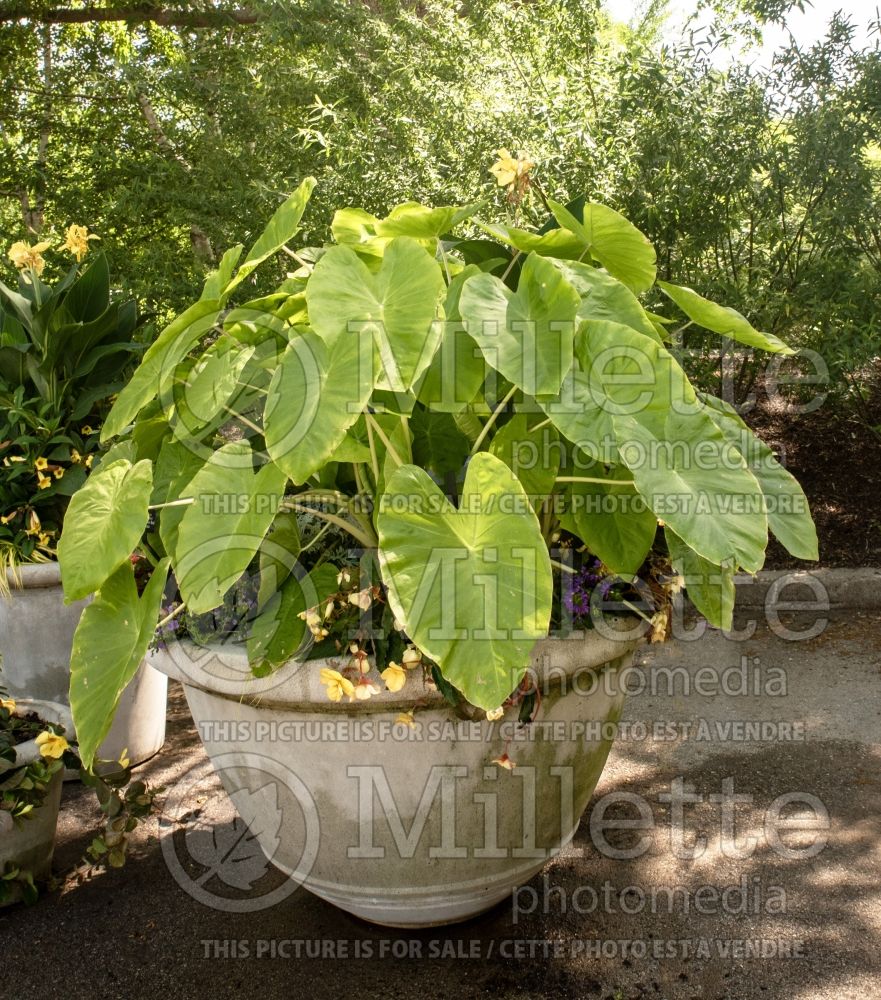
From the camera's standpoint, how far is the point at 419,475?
1.32 meters

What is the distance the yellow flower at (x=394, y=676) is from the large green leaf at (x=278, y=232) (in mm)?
650

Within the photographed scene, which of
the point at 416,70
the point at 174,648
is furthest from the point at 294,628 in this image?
the point at 416,70

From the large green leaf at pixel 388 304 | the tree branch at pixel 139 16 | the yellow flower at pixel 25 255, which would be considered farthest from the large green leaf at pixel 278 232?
A: the tree branch at pixel 139 16

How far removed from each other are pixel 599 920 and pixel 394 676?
33.0 inches

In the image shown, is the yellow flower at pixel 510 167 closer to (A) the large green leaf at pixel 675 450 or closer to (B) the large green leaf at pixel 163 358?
(A) the large green leaf at pixel 675 450

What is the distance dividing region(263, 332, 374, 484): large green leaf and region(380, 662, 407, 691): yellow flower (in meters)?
0.33

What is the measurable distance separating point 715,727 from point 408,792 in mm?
1491

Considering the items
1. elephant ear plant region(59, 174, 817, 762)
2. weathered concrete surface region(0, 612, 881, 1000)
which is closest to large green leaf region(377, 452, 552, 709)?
elephant ear plant region(59, 174, 817, 762)

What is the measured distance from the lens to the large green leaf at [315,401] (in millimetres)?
1267

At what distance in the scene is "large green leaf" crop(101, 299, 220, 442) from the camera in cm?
147

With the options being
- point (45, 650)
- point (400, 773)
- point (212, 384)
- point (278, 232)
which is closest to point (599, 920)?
point (400, 773)

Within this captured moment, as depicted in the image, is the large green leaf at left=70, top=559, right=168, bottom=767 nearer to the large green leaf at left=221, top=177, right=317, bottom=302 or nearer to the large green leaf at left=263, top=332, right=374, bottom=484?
the large green leaf at left=263, top=332, right=374, bottom=484

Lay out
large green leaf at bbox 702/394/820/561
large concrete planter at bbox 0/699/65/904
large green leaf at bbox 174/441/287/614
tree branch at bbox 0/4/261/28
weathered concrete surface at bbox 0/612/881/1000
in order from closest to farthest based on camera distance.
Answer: large green leaf at bbox 174/441/287/614, large green leaf at bbox 702/394/820/561, weathered concrete surface at bbox 0/612/881/1000, large concrete planter at bbox 0/699/65/904, tree branch at bbox 0/4/261/28

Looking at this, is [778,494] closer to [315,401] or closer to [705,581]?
[705,581]
